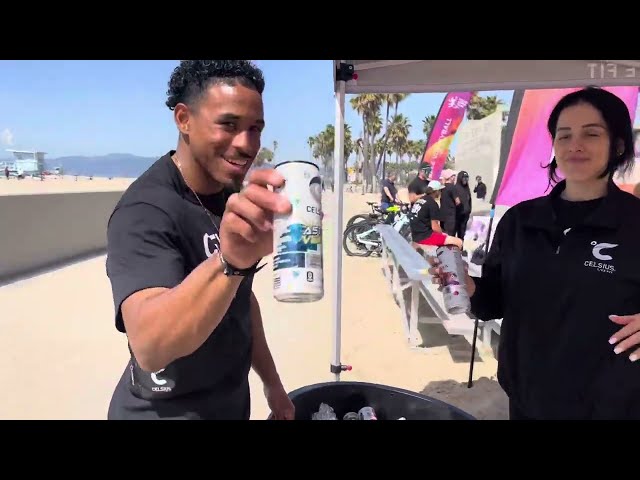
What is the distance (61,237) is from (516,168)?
8.27 m

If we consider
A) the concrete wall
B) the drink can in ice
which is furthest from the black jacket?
the concrete wall

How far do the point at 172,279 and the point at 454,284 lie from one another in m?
1.12

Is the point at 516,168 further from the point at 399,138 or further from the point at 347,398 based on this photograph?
the point at 399,138

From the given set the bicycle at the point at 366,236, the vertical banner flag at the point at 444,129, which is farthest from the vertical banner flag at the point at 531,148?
the vertical banner flag at the point at 444,129

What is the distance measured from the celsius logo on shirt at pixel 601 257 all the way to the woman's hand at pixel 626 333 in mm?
159

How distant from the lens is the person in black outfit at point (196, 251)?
905 millimetres

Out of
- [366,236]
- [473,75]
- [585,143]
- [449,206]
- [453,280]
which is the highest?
[473,75]

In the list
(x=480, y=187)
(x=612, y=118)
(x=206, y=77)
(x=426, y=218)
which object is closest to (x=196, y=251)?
(x=206, y=77)

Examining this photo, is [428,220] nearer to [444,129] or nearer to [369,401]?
[444,129]

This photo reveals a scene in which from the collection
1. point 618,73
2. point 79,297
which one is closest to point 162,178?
point 618,73

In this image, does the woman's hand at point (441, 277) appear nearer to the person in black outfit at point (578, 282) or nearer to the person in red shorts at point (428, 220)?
the person in black outfit at point (578, 282)

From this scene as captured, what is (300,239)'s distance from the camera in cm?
111

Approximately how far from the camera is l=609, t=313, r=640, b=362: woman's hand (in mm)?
1411

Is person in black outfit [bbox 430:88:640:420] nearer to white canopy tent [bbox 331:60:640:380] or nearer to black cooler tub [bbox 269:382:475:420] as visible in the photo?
black cooler tub [bbox 269:382:475:420]
